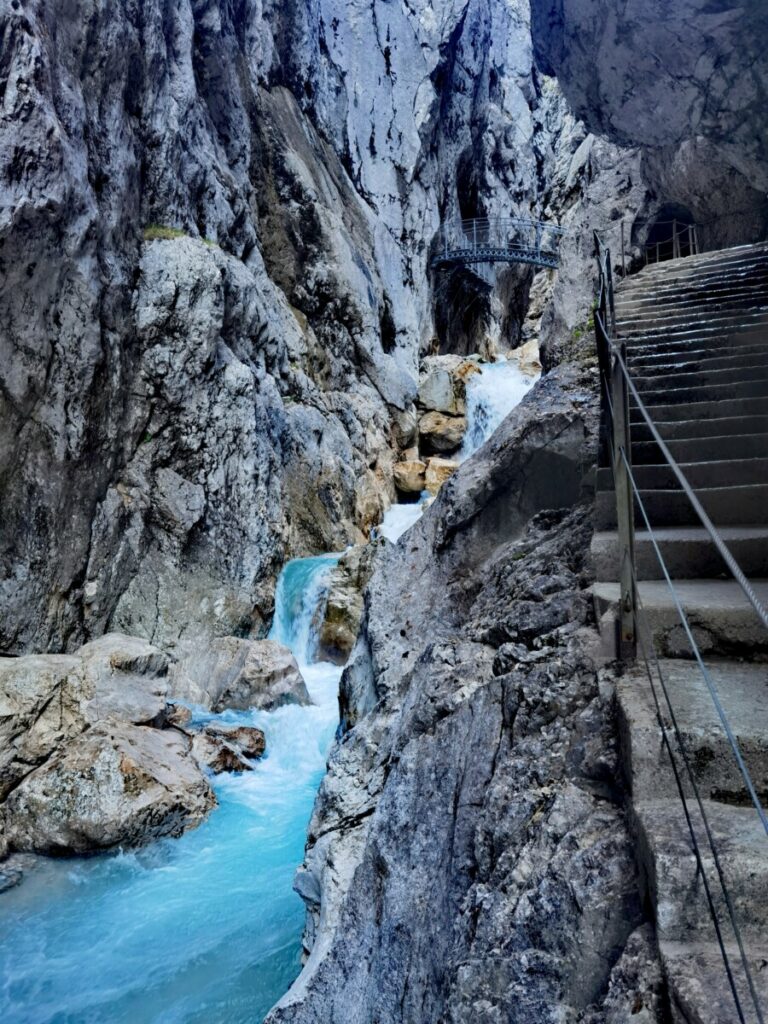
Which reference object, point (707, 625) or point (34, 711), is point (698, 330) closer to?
point (707, 625)

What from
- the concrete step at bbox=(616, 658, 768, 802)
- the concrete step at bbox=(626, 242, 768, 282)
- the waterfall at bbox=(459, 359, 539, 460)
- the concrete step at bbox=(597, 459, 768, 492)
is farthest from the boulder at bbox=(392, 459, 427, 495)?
the concrete step at bbox=(616, 658, 768, 802)

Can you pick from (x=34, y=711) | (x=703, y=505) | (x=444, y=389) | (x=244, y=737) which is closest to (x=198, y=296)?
(x=34, y=711)

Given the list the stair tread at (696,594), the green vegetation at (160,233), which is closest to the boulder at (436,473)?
the green vegetation at (160,233)

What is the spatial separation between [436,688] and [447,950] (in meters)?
1.14

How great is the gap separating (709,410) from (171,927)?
7.05 meters

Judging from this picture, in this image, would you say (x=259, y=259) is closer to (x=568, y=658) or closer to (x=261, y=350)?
(x=261, y=350)

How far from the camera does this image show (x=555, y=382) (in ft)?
19.4

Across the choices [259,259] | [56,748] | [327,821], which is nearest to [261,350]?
[259,259]

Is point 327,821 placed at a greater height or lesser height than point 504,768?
lesser

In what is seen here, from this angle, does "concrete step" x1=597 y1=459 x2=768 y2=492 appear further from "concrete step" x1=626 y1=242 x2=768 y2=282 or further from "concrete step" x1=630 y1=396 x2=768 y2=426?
"concrete step" x1=626 y1=242 x2=768 y2=282

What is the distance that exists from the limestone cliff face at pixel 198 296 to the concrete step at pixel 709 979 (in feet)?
31.3

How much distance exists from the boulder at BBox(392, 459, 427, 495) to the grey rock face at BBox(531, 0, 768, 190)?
13.2 m

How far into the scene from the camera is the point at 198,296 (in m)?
14.2

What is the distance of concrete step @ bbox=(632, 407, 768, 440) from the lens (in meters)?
4.29
